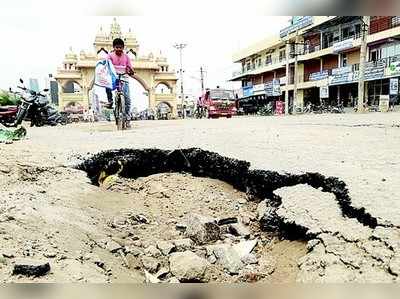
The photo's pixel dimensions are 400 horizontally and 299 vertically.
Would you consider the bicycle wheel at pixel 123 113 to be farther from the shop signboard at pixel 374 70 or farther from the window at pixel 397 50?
the window at pixel 397 50

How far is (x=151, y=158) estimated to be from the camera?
3.83 metres

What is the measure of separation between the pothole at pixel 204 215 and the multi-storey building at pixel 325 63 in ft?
36.3

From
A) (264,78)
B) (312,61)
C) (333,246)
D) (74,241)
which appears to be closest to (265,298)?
(333,246)

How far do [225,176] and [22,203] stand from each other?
1.62 metres

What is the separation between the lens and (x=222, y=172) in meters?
3.52

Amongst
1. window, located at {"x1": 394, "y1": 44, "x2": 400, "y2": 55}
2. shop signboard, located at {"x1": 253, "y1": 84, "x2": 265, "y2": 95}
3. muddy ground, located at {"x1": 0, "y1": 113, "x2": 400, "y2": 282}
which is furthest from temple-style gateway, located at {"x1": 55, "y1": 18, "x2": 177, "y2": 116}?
shop signboard, located at {"x1": 253, "y1": 84, "x2": 265, "y2": 95}

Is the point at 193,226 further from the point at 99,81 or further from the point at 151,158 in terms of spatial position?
the point at 99,81

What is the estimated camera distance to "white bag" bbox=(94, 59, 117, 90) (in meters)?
5.72

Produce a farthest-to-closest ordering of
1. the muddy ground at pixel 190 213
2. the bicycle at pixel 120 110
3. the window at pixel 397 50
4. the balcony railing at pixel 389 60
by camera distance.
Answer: the window at pixel 397 50
the balcony railing at pixel 389 60
the bicycle at pixel 120 110
the muddy ground at pixel 190 213

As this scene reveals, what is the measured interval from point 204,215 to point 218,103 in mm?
13163

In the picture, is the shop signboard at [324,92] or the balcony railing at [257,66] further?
the balcony railing at [257,66]

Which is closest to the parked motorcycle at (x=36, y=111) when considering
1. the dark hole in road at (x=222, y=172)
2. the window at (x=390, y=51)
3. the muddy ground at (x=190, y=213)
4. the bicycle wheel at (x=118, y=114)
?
the bicycle wheel at (x=118, y=114)

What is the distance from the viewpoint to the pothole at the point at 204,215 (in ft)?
6.63

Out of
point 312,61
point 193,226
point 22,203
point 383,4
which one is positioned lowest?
point 193,226
